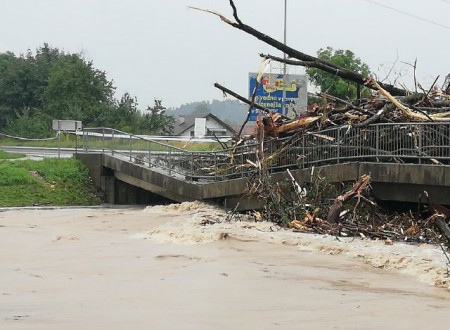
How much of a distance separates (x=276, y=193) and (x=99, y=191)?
10.7 metres

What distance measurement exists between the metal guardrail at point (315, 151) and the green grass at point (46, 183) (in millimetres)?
2288

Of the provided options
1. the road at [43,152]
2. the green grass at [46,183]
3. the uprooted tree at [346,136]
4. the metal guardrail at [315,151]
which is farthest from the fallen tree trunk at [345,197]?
the road at [43,152]

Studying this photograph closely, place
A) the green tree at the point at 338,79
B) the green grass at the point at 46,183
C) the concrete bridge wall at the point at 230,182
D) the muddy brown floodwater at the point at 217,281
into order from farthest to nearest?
the green tree at the point at 338,79 < the green grass at the point at 46,183 < the concrete bridge wall at the point at 230,182 < the muddy brown floodwater at the point at 217,281

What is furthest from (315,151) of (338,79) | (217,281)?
(338,79)

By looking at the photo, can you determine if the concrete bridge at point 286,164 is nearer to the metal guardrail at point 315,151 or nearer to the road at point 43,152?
the metal guardrail at point 315,151

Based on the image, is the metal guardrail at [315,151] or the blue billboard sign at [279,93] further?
the blue billboard sign at [279,93]

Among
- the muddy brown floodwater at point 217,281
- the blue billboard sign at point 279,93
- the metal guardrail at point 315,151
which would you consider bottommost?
the muddy brown floodwater at point 217,281

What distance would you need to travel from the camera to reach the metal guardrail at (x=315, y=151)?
44.5 ft

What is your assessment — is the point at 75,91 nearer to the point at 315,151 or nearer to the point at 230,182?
the point at 230,182

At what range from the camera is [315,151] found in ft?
52.9

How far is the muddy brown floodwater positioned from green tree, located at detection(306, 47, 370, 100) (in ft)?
90.4

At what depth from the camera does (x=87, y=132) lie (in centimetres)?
2706

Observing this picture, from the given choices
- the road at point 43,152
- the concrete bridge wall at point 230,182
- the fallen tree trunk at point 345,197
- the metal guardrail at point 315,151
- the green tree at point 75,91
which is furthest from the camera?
the green tree at point 75,91

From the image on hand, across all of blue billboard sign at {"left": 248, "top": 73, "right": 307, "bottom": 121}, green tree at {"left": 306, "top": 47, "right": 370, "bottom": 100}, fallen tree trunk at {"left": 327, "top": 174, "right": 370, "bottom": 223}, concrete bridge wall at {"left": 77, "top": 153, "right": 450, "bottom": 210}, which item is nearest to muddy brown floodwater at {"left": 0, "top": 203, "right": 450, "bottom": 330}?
fallen tree trunk at {"left": 327, "top": 174, "right": 370, "bottom": 223}
